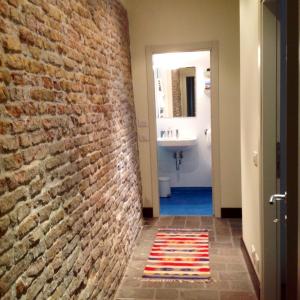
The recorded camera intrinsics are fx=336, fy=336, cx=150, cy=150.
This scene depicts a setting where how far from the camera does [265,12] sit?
2148 mm

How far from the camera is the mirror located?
544cm

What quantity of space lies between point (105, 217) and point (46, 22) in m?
1.45

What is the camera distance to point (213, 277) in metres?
2.89

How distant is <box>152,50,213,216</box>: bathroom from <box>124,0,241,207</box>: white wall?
1111 millimetres

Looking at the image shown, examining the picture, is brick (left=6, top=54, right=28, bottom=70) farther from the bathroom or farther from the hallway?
the bathroom

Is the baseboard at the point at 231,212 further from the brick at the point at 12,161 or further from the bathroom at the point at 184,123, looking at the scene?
the brick at the point at 12,161

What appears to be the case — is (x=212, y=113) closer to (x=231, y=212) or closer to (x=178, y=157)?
(x=231, y=212)


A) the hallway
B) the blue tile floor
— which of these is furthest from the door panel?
the blue tile floor

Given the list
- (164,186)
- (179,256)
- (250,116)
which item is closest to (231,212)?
(179,256)

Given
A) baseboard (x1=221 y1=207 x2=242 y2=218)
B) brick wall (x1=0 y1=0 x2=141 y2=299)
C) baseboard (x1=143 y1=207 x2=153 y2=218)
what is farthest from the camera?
baseboard (x1=143 y1=207 x2=153 y2=218)

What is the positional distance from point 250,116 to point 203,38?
1.71 m

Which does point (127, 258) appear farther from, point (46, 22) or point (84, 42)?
point (46, 22)

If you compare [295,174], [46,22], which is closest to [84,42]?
[46,22]

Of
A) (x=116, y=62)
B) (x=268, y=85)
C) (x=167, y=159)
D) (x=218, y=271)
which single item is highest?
(x=116, y=62)
